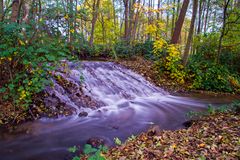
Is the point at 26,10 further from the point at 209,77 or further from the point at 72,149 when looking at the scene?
the point at 209,77

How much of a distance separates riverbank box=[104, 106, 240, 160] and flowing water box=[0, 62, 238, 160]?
0.91 metres

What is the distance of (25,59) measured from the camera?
198 inches

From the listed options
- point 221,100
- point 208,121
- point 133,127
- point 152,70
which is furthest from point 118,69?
point 208,121

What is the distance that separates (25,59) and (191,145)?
3993mm

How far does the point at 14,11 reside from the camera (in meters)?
5.64

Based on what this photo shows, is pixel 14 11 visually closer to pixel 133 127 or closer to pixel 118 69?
pixel 133 127

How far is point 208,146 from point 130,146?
131 cm

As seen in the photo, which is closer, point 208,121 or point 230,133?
point 230,133

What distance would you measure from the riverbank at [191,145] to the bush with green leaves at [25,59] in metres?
2.66

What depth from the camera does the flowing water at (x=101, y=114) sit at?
4352 millimetres

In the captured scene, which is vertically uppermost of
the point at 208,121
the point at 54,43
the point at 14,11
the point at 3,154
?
the point at 14,11

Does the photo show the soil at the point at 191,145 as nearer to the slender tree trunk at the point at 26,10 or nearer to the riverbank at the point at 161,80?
the slender tree trunk at the point at 26,10

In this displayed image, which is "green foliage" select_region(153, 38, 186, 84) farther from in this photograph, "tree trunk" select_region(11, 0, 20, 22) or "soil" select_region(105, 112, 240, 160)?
"tree trunk" select_region(11, 0, 20, 22)

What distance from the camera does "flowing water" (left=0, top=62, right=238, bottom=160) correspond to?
4.35 metres
